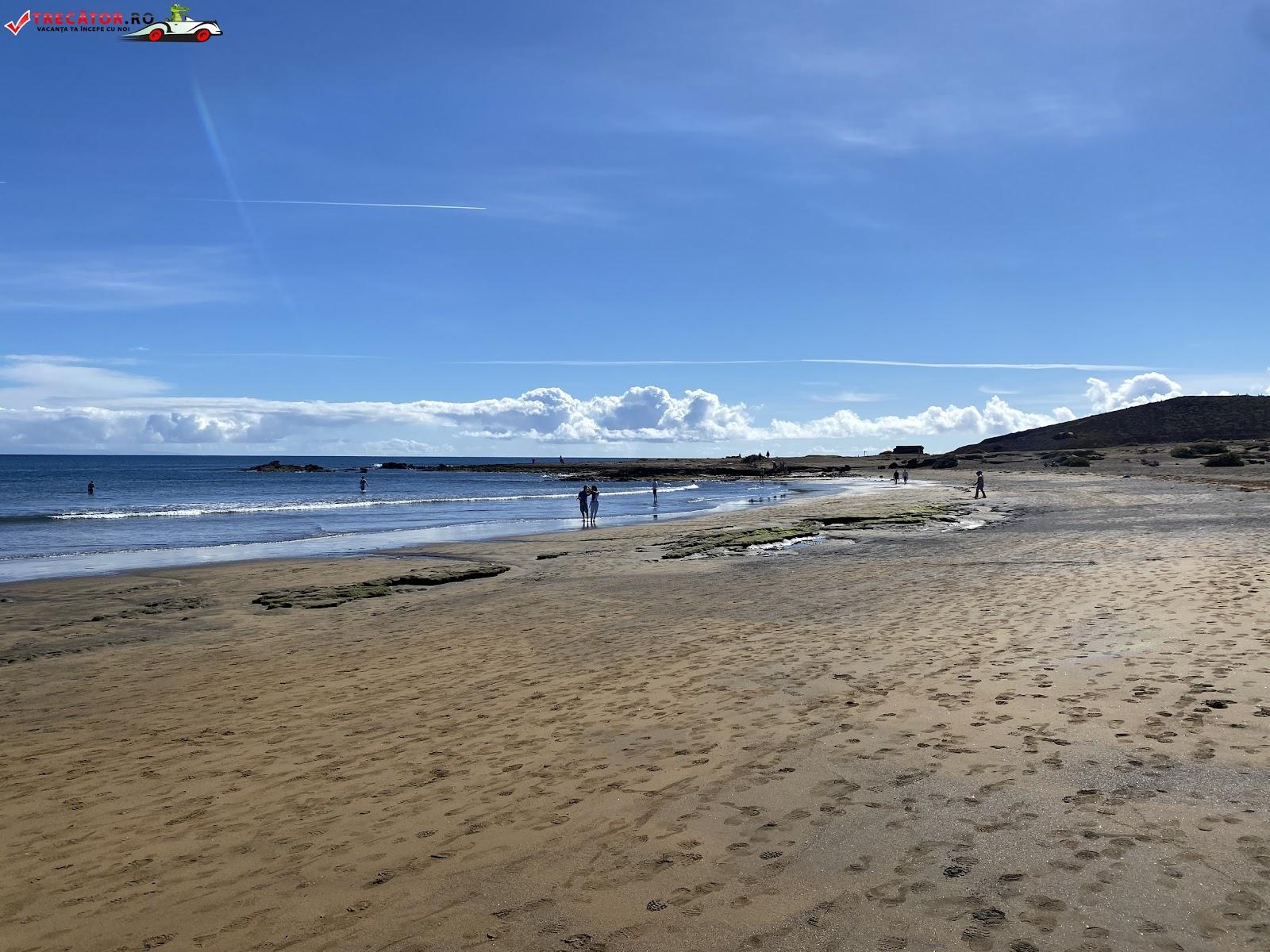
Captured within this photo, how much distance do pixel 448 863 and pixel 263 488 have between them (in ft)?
324

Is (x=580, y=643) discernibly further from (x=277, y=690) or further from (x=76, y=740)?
(x=76, y=740)

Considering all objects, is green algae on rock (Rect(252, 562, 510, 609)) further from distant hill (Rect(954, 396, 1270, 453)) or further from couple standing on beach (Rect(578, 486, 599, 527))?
distant hill (Rect(954, 396, 1270, 453))

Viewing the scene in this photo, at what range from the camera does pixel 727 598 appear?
17.3 meters

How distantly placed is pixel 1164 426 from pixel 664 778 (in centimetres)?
14053

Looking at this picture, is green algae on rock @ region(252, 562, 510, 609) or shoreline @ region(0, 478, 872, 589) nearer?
green algae on rock @ region(252, 562, 510, 609)

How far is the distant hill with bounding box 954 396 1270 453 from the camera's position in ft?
376

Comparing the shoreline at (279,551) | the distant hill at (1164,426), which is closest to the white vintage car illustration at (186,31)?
Result: the shoreline at (279,551)

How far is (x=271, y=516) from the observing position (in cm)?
5453

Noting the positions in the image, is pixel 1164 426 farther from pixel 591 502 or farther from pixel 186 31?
pixel 186 31

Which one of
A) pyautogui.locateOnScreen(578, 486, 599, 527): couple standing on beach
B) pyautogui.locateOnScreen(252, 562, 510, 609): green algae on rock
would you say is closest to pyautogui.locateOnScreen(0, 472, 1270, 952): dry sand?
pyautogui.locateOnScreen(252, 562, 510, 609): green algae on rock

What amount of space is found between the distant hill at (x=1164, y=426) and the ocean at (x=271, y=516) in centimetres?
6310

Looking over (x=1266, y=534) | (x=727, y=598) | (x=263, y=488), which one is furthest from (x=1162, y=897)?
(x=263, y=488)

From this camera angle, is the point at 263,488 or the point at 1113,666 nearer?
the point at 1113,666

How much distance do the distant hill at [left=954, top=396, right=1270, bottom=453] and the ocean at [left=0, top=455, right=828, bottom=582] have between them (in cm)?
6310
